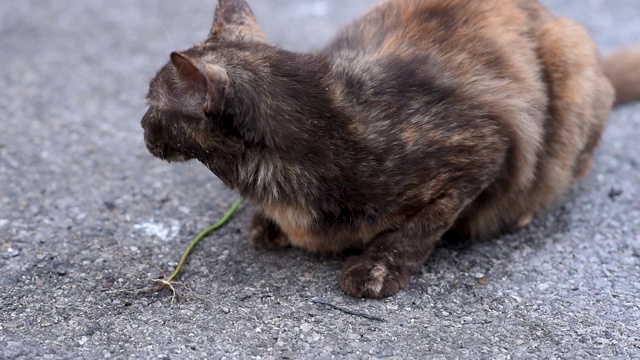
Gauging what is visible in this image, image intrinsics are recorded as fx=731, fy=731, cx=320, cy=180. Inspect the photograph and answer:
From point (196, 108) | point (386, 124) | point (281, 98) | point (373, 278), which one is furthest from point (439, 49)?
point (196, 108)

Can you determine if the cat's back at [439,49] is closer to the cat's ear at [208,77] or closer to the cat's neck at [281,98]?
the cat's neck at [281,98]

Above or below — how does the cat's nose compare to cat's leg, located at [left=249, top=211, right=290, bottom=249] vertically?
above

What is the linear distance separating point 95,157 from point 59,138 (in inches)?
14.2

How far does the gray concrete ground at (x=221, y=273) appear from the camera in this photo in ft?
9.82

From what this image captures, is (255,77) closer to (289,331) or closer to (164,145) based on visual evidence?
(164,145)

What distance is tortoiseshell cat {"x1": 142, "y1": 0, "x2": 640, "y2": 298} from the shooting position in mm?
3127

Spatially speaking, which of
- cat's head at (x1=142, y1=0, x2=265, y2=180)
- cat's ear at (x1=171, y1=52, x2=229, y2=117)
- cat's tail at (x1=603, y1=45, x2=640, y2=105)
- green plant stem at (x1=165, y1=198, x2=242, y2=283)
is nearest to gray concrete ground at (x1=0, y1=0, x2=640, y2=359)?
green plant stem at (x1=165, y1=198, x2=242, y2=283)

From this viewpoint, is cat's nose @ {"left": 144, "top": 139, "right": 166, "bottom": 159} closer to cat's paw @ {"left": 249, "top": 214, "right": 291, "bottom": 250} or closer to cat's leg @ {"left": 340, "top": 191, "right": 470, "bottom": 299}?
cat's paw @ {"left": 249, "top": 214, "right": 291, "bottom": 250}

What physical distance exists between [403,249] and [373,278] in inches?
8.6

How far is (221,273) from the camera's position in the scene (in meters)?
3.52

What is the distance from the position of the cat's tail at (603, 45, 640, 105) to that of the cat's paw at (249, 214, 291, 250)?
2.54 metres

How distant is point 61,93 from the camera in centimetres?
543

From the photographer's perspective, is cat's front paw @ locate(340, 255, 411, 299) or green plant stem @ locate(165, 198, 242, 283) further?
green plant stem @ locate(165, 198, 242, 283)

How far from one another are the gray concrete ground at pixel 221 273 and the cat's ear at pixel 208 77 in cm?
91
